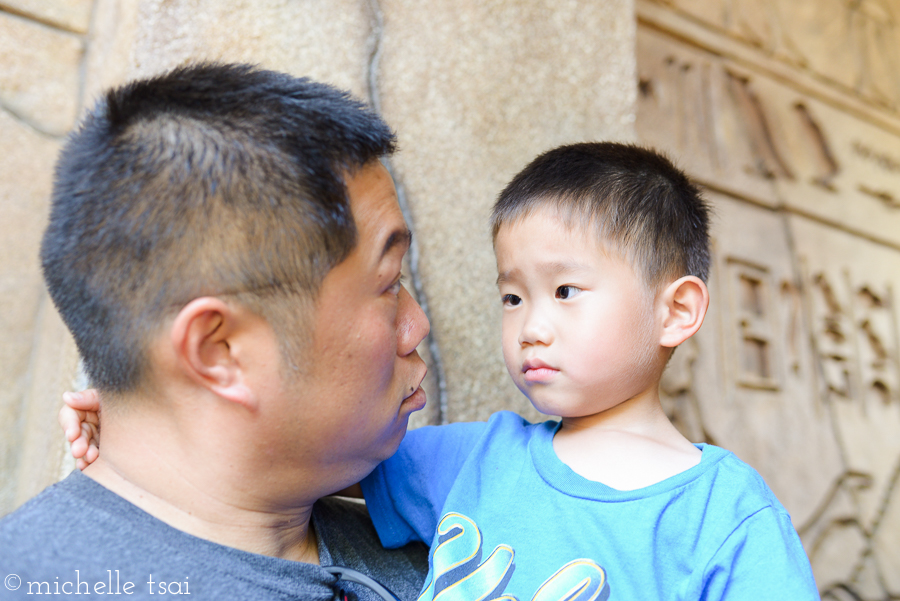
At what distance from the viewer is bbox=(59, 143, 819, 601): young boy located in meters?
0.86

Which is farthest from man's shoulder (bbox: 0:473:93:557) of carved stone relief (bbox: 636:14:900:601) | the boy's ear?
carved stone relief (bbox: 636:14:900:601)

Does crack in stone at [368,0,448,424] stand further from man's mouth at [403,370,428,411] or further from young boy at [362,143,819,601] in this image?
man's mouth at [403,370,428,411]

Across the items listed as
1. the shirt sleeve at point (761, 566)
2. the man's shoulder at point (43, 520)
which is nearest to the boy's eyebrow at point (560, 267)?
the shirt sleeve at point (761, 566)

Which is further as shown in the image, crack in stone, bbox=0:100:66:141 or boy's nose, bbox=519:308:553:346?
crack in stone, bbox=0:100:66:141

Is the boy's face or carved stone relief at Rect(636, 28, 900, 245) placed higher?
carved stone relief at Rect(636, 28, 900, 245)

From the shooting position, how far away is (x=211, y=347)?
2.82ft

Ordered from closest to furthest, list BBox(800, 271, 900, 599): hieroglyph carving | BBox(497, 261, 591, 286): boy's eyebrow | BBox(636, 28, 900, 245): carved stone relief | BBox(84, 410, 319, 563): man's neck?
1. BBox(84, 410, 319, 563): man's neck
2. BBox(497, 261, 591, 286): boy's eyebrow
3. BBox(636, 28, 900, 245): carved stone relief
4. BBox(800, 271, 900, 599): hieroglyph carving

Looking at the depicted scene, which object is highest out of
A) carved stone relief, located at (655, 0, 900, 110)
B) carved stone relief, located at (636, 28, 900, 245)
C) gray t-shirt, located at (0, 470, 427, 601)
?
carved stone relief, located at (655, 0, 900, 110)

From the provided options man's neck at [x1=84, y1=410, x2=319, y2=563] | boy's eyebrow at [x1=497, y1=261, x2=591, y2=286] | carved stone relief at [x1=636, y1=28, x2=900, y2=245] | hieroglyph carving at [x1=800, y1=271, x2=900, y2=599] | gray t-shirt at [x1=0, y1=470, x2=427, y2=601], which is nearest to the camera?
gray t-shirt at [x1=0, y1=470, x2=427, y2=601]

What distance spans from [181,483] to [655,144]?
6.59ft

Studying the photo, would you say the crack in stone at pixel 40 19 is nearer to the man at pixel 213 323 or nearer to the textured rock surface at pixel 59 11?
the textured rock surface at pixel 59 11

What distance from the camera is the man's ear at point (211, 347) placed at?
82 cm

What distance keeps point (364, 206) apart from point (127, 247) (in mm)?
304

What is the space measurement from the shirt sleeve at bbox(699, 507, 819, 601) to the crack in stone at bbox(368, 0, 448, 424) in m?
0.68
